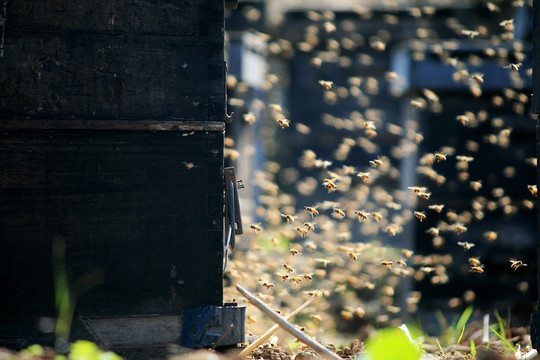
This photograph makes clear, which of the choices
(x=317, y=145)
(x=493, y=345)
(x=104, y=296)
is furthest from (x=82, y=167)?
(x=317, y=145)

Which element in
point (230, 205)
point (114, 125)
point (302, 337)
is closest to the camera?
point (302, 337)

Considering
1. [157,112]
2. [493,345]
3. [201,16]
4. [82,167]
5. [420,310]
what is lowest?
[420,310]

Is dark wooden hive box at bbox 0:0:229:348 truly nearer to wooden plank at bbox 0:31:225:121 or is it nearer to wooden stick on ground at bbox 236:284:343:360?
wooden plank at bbox 0:31:225:121

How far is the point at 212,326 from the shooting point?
2967 millimetres

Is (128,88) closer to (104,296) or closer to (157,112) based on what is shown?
(157,112)

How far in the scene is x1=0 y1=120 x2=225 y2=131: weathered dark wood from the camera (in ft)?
9.46

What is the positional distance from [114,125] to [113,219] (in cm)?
51

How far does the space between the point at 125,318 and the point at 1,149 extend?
1.11 m

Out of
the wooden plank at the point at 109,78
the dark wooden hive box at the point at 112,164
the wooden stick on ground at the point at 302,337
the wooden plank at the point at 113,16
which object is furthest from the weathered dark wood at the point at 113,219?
the wooden plank at the point at 113,16

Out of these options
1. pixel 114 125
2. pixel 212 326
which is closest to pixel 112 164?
pixel 114 125

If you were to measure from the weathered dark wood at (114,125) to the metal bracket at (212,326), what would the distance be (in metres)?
0.99

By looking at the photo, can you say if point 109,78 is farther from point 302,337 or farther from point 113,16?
point 302,337

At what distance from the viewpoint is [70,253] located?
116 inches

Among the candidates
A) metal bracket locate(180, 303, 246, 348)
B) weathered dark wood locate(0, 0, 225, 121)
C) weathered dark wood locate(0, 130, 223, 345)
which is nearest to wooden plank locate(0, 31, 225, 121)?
weathered dark wood locate(0, 0, 225, 121)
